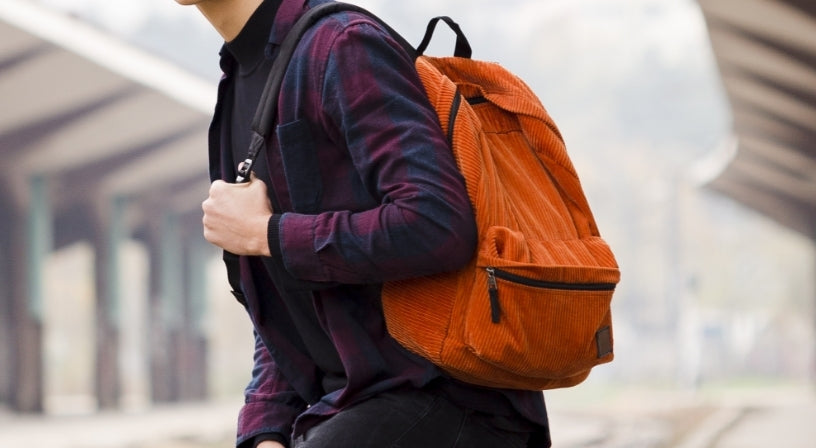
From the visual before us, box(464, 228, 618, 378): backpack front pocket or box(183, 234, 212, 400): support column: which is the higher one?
box(464, 228, 618, 378): backpack front pocket

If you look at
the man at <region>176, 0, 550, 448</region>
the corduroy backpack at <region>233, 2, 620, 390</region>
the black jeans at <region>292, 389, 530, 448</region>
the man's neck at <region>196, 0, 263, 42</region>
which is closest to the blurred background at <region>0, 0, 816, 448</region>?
the man's neck at <region>196, 0, 263, 42</region>

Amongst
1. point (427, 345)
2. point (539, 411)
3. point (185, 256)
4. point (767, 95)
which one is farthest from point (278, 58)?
point (185, 256)

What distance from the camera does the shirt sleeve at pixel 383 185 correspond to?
1556 mm

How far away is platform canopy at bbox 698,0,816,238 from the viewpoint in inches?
472

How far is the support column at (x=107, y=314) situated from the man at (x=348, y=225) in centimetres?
2040

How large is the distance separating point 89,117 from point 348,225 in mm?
17858

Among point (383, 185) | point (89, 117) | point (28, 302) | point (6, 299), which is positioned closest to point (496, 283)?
point (383, 185)

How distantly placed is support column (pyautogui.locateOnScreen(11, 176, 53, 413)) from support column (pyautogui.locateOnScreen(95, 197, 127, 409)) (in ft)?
8.27

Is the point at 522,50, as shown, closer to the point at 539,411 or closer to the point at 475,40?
the point at 475,40

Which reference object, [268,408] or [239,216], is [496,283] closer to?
[239,216]

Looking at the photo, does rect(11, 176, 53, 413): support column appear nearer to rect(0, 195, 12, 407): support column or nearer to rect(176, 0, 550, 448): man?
rect(0, 195, 12, 407): support column

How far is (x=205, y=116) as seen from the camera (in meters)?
19.0

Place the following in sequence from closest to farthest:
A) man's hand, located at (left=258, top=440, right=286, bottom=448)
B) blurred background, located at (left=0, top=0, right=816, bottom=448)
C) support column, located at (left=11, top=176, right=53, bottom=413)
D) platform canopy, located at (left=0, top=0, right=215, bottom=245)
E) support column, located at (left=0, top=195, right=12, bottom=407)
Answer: man's hand, located at (left=258, top=440, right=286, bottom=448), blurred background, located at (left=0, top=0, right=816, bottom=448), platform canopy, located at (left=0, top=0, right=215, bottom=245), support column, located at (left=11, top=176, right=53, bottom=413), support column, located at (left=0, top=195, right=12, bottom=407)

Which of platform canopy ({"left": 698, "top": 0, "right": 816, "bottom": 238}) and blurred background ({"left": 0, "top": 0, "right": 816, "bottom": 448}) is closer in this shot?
platform canopy ({"left": 698, "top": 0, "right": 816, "bottom": 238})
